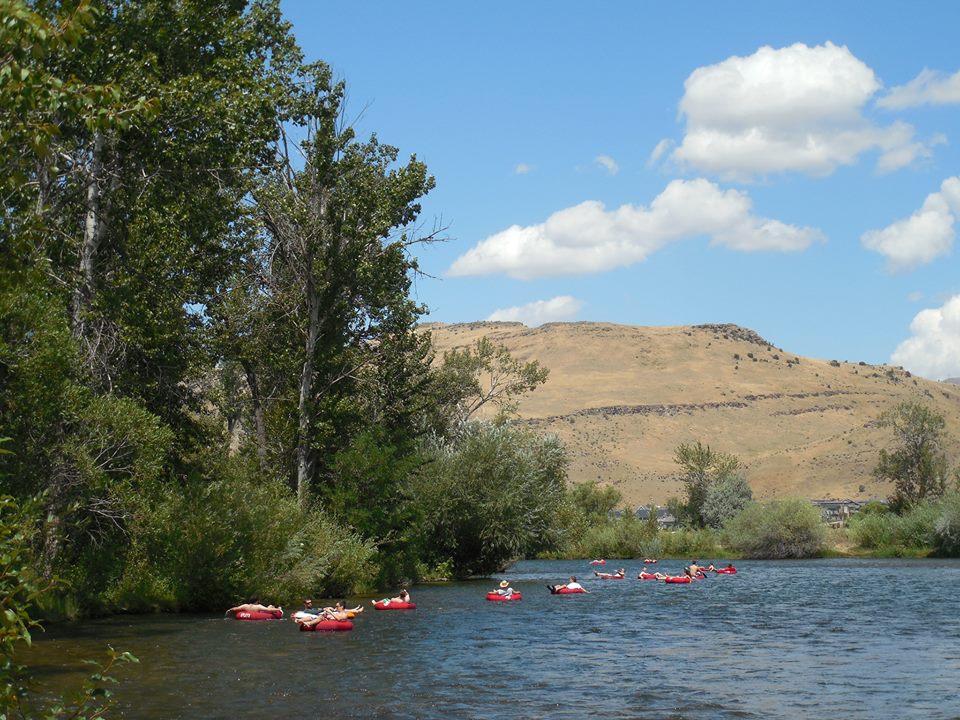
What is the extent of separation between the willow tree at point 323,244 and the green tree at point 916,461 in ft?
211

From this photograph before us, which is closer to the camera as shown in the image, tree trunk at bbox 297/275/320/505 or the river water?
the river water

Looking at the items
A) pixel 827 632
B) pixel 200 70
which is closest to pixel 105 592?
pixel 200 70

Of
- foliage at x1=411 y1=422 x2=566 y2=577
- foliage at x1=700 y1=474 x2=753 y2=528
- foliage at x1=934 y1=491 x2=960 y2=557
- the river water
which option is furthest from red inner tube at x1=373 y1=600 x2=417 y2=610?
foliage at x1=700 y1=474 x2=753 y2=528

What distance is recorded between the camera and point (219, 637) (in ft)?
92.3

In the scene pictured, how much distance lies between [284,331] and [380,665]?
2108 centimetres

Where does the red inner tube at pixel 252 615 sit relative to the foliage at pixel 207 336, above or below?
below

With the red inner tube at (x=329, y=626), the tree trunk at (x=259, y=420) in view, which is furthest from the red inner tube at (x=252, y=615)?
the tree trunk at (x=259, y=420)

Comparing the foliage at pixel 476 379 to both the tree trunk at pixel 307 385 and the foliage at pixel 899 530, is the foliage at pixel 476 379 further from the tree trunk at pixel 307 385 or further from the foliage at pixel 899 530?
the foliage at pixel 899 530

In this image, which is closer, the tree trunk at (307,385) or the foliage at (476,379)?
the tree trunk at (307,385)

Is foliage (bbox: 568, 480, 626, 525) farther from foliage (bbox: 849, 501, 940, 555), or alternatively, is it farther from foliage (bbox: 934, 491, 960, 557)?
foliage (bbox: 934, 491, 960, 557)

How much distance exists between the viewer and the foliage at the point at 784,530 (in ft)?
270

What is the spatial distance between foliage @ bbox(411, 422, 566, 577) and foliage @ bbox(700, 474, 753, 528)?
49480 mm

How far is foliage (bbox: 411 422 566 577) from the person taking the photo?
53.3 meters

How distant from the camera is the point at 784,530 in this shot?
3258 inches
